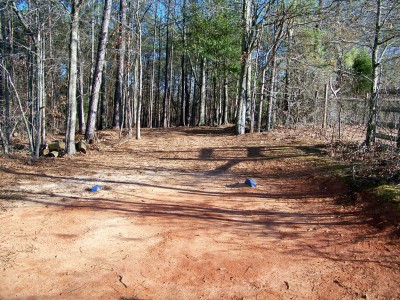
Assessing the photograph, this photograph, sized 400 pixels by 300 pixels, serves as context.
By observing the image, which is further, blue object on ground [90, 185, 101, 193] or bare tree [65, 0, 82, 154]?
bare tree [65, 0, 82, 154]

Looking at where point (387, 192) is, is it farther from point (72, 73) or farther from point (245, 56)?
point (245, 56)

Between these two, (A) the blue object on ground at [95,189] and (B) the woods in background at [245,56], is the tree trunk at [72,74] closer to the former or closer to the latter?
(B) the woods in background at [245,56]

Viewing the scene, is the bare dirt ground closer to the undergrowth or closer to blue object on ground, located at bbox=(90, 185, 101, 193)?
blue object on ground, located at bbox=(90, 185, 101, 193)

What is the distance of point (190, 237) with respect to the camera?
4.83 metres

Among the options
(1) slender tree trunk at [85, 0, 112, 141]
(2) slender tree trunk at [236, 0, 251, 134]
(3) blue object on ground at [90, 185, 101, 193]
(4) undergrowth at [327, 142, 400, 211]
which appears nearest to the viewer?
(4) undergrowth at [327, 142, 400, 211]

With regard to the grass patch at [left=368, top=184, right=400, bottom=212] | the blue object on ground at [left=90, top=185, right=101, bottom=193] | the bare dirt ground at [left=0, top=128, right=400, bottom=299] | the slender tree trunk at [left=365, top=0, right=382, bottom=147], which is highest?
the slender tree trunk at [left=365, top=0, right=382, bottom=147]

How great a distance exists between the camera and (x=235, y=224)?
5.29 meters

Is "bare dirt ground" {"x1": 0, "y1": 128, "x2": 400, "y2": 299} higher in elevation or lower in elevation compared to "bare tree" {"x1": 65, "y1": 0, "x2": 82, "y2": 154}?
lower

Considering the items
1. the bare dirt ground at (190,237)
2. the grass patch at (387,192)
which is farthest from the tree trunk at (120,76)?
the grass patch at (387,192)

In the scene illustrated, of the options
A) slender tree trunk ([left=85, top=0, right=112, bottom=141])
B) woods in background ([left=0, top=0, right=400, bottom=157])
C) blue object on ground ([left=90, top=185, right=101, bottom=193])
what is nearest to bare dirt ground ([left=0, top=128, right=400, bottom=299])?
blue object on ground ([left=90, top=185, right=101, bottom=193])

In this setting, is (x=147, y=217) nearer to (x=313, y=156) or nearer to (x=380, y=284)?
(x=380, y=284)

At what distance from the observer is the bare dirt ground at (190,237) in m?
3.61

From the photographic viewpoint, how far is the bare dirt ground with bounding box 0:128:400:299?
142 inches

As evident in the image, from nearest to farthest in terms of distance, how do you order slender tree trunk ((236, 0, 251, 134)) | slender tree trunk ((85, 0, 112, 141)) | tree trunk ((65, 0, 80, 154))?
tree trunk ((65, 0, 80, 154)) → slender tree trunk ((85, 0, 112, 141)) → slender tree trunk ((236, 0, 251, 134))
